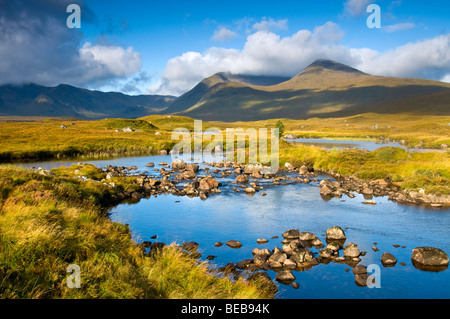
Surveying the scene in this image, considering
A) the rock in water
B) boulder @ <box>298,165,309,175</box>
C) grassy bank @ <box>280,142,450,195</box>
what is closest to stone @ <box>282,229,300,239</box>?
the rock in water

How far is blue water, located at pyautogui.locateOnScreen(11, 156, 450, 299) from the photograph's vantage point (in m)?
18.6

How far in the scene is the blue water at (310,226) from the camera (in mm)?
18609

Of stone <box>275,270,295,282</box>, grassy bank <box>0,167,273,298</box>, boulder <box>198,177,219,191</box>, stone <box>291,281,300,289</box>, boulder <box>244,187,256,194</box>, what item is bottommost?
stone <box>291,281,300,289</box>

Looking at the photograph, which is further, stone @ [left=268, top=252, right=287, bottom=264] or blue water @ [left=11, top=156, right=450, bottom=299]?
stone @ [left=268, top=252, right=287, bottom=264]

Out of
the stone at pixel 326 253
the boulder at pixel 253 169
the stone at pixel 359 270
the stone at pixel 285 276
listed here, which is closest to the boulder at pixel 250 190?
the boulder at pixel 253 169

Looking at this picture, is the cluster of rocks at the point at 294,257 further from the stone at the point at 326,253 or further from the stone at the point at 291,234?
the stone at the point at 291,234

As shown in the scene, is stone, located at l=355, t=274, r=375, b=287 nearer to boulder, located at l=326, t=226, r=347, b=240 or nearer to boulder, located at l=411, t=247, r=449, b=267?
boulder, located at l=411, t=247, r=449, b=267

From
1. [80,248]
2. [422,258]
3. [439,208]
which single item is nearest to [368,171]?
[439,208]

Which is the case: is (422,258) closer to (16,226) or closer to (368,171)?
(16,226)

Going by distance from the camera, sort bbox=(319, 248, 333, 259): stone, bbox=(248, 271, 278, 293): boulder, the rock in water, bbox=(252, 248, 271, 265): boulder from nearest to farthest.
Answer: bbox=(248, 271, 278, 293): boulder, bbox=(252, 248, 271, 265): boulder, the rock in water, bbox=(319, 248, 333, 259): stone

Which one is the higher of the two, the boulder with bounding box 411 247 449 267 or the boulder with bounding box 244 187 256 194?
the boulder with bounding box 244 187 256 194

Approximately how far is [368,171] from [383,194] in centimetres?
1146

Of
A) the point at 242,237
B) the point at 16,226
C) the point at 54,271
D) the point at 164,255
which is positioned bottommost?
the point at 242,237

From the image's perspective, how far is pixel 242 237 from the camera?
2653cm
